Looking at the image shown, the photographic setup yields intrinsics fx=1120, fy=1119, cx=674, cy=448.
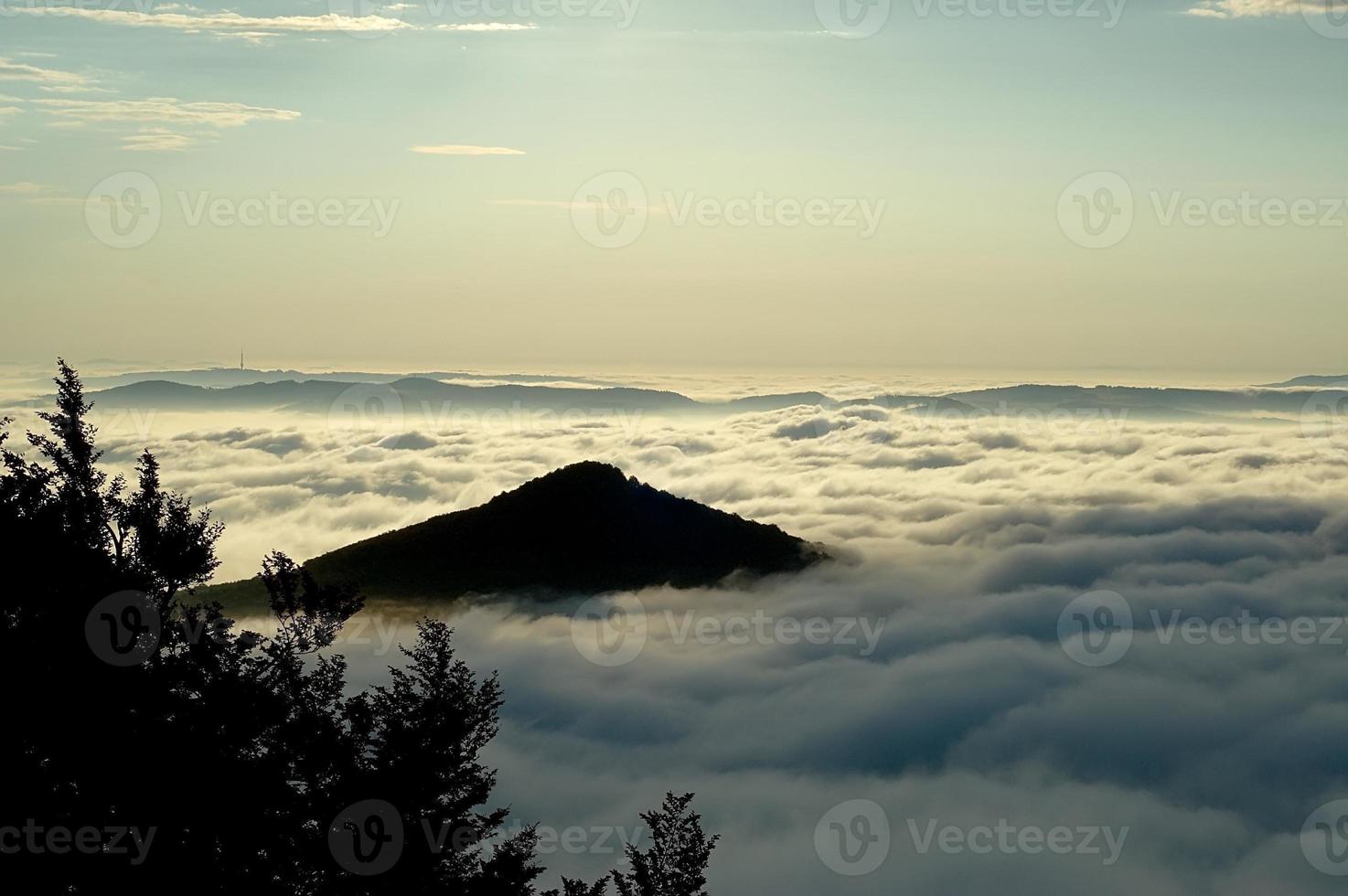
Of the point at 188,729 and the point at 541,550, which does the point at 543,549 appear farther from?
the point at 188,729

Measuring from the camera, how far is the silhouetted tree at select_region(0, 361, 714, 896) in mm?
25297

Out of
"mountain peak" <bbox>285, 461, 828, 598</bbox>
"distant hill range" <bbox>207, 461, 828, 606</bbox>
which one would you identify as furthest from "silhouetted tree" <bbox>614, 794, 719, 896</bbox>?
"mountain peak" <bbox>285, 461, 828, 598</bbox>

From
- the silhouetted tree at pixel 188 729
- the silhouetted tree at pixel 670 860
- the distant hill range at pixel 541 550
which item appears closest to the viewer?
the silhouetted tree at pixel 188 729

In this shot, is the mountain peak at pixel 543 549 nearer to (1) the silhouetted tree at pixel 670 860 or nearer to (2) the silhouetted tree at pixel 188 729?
(1) the silhouetted tree at pixel 670 860

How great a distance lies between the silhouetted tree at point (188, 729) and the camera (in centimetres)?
2530

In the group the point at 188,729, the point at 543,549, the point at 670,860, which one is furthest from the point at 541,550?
the point at 188,729

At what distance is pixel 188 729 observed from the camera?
27.1m

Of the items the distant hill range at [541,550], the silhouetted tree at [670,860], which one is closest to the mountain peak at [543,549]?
the distant hill range at [541,550]

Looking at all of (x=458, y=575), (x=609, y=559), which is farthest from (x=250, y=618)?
(x=609, y=559)

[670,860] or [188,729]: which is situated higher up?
[188,729]

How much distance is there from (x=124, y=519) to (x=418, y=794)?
11255 millimetres

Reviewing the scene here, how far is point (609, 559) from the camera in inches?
7726

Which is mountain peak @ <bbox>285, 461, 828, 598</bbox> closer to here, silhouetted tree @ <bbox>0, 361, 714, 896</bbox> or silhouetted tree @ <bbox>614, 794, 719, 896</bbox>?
silhouetted tree @ <bbox>614, 794, 719, 896</bbox>

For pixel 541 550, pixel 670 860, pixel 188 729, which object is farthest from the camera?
pixel 541 550
